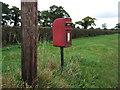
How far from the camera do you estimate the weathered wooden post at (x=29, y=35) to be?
2.69m

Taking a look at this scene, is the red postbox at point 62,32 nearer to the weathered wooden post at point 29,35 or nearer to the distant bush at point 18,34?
the distant bush at point 18,34

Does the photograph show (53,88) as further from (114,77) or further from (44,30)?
(44,30)

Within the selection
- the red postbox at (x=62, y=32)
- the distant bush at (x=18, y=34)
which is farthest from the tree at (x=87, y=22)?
the red postbox at (x=62, y=32)

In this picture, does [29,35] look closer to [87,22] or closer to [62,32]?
[62,32]

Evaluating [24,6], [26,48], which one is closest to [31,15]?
[24,6]

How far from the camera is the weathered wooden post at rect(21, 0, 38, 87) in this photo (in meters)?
Answer: 2.69

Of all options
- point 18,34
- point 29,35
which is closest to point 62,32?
point 29,35

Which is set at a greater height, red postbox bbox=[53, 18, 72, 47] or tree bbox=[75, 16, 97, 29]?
tree bbox=[75, 16, 97, 29]

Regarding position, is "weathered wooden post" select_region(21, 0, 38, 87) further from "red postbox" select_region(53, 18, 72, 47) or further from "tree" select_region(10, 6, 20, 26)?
"tree" select_region(10, 6, 20, 26)

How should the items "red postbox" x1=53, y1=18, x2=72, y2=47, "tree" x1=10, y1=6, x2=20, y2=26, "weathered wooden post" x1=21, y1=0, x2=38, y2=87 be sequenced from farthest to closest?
"tree" x1=10, y1=6, x2=20, y2=26 → "red postbox" x1=53, y1=18, x2=72, y2=47 → "weathered wooden post" x1=21, y1=0, x2=38, y2=87

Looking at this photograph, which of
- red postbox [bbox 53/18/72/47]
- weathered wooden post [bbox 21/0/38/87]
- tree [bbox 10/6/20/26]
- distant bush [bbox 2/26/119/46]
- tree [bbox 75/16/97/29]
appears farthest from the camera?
tree [bbox 75/16/97/29]

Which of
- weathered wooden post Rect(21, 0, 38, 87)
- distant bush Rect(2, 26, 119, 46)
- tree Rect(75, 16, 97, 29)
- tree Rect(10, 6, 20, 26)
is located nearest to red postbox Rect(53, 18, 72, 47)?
distant bush Rect(2, 26, 119, 46)

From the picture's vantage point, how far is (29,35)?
2.69m

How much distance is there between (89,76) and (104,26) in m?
70.4
